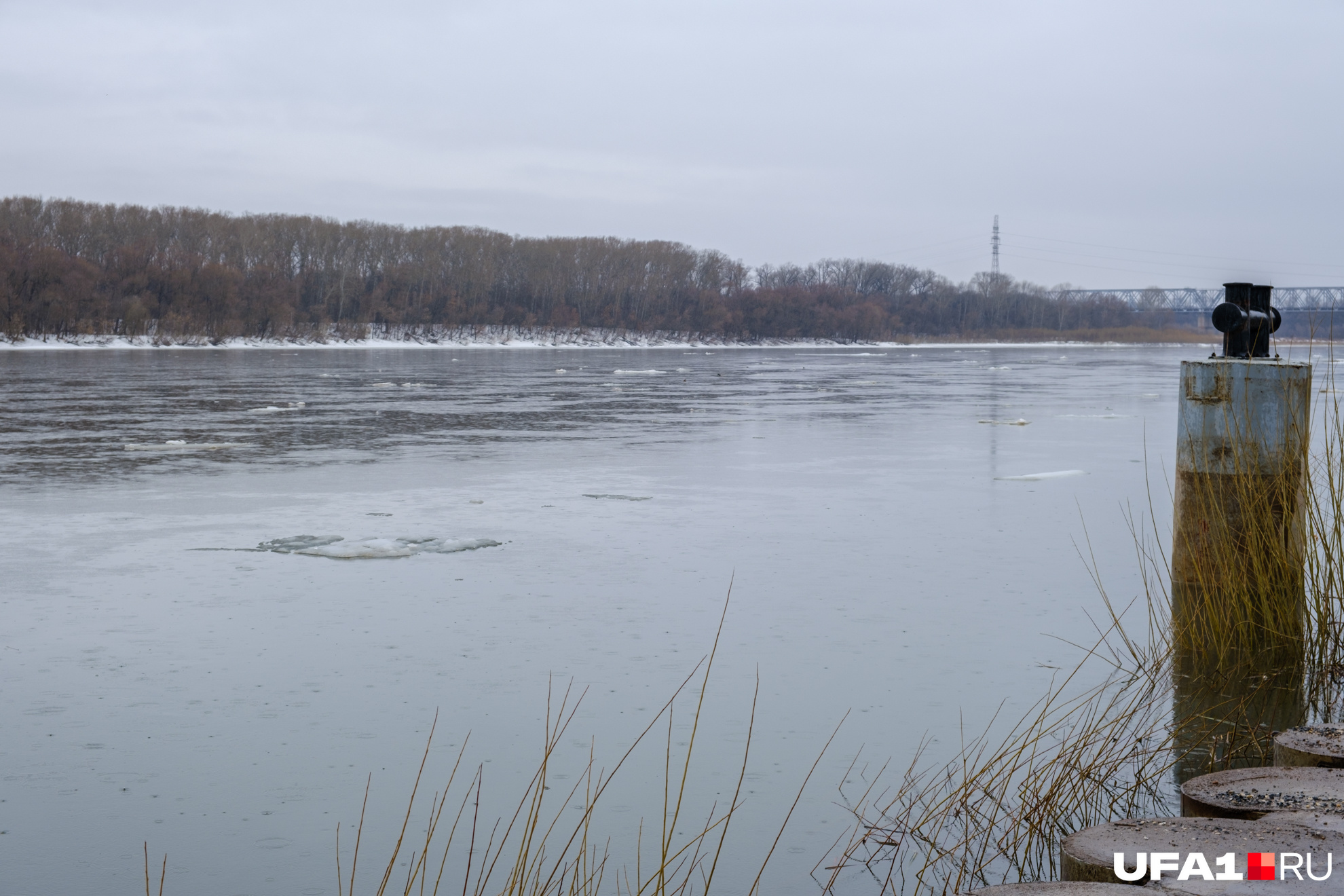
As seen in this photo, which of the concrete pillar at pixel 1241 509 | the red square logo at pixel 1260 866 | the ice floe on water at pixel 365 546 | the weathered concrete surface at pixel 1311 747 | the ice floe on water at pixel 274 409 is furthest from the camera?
the ice floe on water at pixel 274 409

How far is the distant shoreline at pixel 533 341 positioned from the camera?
206ft

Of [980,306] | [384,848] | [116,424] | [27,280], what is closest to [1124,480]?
[384,848]

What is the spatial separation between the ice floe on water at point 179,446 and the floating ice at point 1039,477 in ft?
26.8

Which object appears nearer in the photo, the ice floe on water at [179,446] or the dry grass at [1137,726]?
the dry grass at [1137,726]

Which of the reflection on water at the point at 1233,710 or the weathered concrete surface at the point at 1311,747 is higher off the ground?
the weathered concrete surface at the point at 1311,747

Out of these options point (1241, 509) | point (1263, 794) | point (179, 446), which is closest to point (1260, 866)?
point (1263, 794)

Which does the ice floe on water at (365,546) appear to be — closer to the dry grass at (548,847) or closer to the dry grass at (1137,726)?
the dry grass at (548,847)

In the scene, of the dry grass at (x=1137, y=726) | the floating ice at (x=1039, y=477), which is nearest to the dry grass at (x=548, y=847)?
the dry grass at (x=1137, y=726)

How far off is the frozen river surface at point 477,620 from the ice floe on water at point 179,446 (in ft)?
0.18

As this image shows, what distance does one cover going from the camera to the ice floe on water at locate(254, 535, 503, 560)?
23.6ft

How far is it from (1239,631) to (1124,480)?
6232 millimetres

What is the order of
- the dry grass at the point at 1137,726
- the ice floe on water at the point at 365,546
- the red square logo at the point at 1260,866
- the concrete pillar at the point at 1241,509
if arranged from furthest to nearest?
the ice floe on water at the point at 365,546 → the concrete pillar at the point at 1241,509 → the dry grass at the point at 1137,726 → the red square logo at the point at 1260,866

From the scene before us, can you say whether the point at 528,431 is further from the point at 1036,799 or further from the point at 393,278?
the point at 393,278

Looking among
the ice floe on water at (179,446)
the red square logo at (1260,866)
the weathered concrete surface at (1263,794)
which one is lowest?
the weathered concrete surface at (1263,794)
